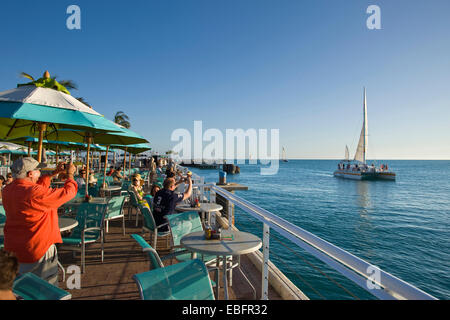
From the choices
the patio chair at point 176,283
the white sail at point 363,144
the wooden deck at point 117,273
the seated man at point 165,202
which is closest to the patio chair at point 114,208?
the wooden deck at point 117,273

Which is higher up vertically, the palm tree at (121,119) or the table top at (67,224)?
the palm tree at (121,119)

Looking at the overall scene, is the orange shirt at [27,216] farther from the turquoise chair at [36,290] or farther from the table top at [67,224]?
the turquoise chair at [36,290]

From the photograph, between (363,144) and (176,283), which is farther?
(363,144)

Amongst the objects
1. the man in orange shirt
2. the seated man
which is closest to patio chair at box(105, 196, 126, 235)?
the seated man

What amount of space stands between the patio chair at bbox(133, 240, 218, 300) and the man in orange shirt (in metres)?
1.36

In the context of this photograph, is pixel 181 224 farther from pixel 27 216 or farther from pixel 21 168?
pixel 21 168

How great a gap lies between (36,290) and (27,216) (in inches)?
44.7

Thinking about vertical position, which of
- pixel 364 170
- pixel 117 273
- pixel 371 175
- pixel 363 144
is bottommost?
pixel 371 175

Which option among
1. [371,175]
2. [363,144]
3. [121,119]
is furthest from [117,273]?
[371,175]

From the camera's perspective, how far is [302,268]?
9.68 meters

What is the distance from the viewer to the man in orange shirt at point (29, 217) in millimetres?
2008

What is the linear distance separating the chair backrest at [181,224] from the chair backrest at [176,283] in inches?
54.9

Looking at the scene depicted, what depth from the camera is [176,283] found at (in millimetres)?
1484
